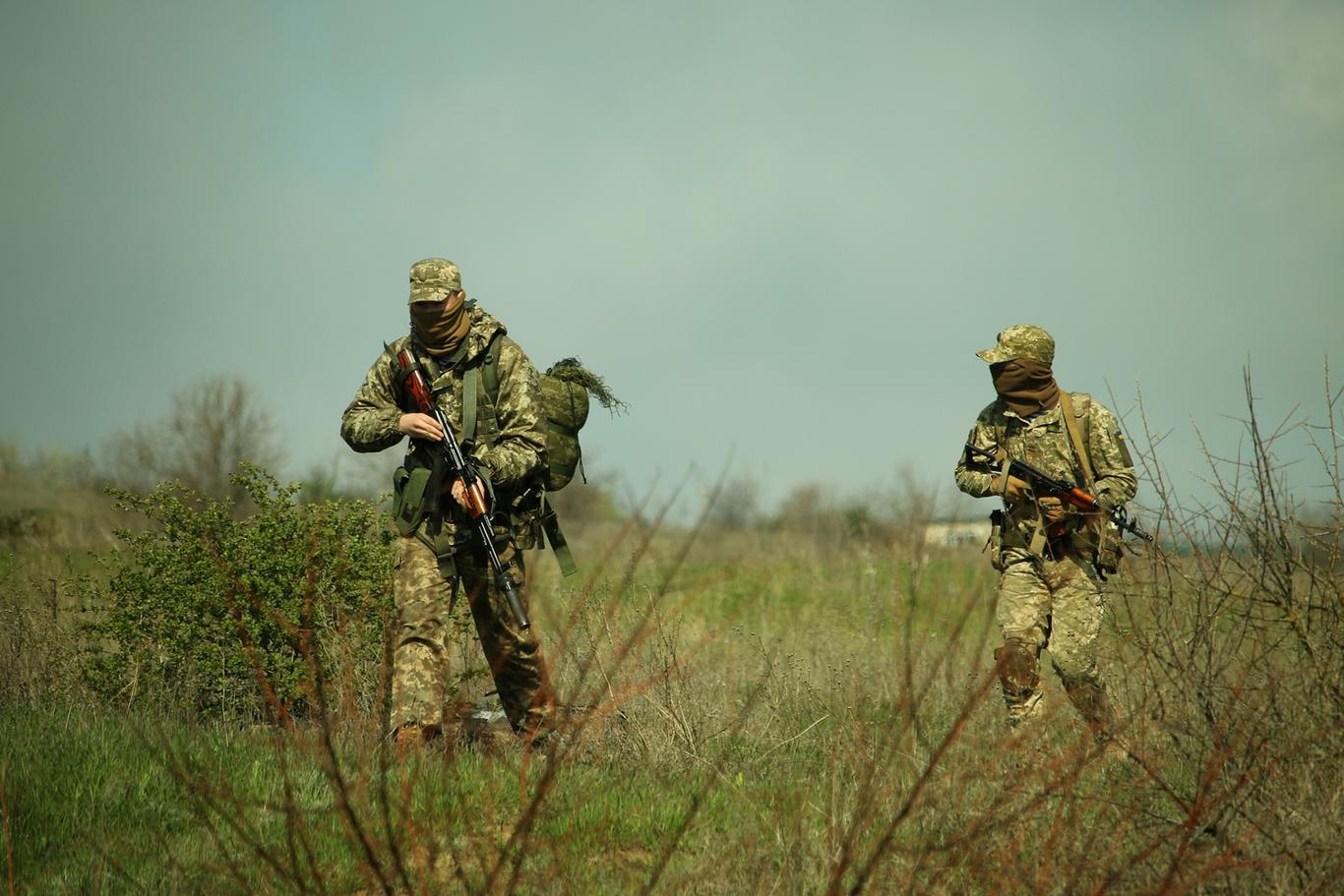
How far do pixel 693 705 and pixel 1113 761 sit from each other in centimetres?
196

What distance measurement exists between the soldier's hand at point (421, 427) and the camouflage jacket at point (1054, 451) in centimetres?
268

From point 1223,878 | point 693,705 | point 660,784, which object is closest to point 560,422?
point 693,705

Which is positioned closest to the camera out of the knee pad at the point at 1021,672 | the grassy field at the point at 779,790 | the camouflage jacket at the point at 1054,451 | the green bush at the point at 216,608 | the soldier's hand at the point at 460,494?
the grassy field at the point at 779,790

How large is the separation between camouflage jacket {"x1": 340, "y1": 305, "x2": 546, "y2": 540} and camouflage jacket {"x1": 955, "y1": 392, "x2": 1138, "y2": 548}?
2.27m

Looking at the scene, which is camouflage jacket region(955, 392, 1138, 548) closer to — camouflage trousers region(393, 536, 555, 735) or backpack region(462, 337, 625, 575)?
backpack region(462, 337, 625, 575)

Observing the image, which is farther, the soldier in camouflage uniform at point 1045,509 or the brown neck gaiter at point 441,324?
the soldier in camouflage uniform at point 1045,509

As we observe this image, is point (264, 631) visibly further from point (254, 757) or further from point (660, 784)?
point (660, 784)

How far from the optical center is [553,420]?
5879 mm

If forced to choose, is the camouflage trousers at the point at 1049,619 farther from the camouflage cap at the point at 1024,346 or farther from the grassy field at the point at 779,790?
the camouflage cap at the point at 1024,346

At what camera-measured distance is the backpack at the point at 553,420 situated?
18.6 feet

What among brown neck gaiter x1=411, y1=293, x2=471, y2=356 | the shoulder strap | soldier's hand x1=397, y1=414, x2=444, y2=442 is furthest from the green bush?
the shoulder strap

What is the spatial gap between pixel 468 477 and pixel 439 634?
0.73m

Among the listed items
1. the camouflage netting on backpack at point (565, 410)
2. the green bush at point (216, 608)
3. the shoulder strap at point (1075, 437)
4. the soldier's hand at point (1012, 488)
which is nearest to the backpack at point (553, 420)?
the camouflage netting on backpack at point (565, 410)

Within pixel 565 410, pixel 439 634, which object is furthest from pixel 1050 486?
pixel 439 634
